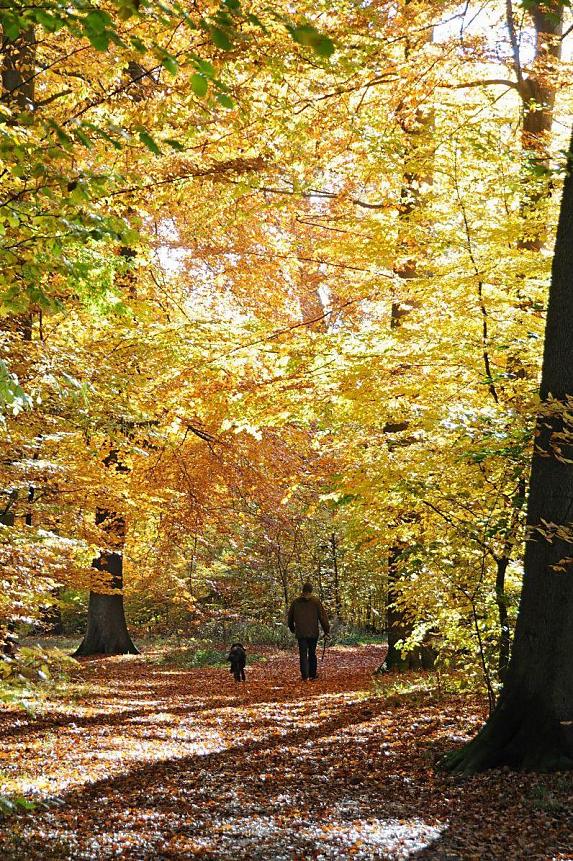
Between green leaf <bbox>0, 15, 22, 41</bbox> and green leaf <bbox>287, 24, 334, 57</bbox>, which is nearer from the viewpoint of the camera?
green leaf <bbox>287, 24, 334, 57</bbox>

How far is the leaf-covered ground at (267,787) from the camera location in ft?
15.9

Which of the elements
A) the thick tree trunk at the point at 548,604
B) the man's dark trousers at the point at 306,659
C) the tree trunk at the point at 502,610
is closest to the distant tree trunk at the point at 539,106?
the thick tree trunk at the point at 548,604

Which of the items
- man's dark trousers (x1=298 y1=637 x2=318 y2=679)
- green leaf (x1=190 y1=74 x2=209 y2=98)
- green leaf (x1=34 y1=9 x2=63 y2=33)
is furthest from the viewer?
man's dark trousers (x1=298 y1=637 x2=318 y2=679)

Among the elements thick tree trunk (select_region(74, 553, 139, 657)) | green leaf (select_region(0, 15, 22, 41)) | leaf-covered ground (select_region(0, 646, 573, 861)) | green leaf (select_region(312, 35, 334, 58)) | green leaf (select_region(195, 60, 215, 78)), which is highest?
green leaf (select_region(0, 15, 22, 41))

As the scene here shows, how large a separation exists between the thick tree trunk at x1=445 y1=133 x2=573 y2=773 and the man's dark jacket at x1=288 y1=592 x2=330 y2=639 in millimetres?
7872

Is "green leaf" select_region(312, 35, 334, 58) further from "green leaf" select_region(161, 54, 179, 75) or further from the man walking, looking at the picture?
the man walking

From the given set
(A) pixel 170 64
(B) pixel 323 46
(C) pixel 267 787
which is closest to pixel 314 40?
(B) pixel 323 46

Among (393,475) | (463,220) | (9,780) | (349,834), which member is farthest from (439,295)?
(9,780)

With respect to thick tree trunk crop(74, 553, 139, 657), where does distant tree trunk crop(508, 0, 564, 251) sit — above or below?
above

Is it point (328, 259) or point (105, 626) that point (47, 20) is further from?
point (105, 626)

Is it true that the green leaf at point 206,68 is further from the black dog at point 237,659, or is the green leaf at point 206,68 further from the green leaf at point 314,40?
the black dog at point 237,659

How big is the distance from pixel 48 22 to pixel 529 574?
4913 millimetres

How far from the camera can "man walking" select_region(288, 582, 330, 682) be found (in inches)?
545

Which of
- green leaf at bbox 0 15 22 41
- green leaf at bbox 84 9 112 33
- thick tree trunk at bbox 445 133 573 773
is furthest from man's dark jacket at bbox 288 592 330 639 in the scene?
green leaf at bbox 84 9 112 33
